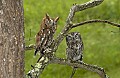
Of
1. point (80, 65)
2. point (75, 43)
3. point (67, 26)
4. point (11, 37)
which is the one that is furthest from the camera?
point (75, 43)

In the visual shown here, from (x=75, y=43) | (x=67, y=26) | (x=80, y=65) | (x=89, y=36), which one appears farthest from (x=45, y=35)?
(x=89, y=36)

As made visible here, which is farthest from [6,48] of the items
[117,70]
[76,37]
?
[117,70]

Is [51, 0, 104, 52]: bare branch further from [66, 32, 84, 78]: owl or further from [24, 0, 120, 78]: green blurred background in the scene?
[24, 0, 120, 78]: green blurred background

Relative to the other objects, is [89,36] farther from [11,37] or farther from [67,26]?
[11,37]

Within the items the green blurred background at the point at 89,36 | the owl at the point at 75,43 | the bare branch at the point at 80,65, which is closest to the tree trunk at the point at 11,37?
the bare branch at the point at 80,65

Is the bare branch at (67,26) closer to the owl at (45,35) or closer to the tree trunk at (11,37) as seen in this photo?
the owl at (45,35)

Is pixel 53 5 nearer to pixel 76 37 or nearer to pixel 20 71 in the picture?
pixel 76 37
